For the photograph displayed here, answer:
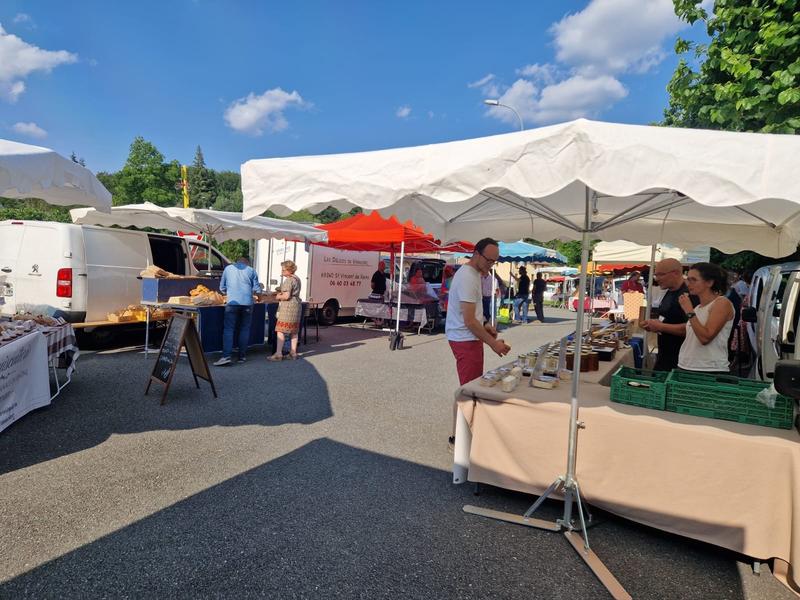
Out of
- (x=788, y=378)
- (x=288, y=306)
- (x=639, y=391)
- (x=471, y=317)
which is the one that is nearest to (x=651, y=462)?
(x=639, y=391)

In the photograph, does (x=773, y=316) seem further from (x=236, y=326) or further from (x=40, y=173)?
(x=40, y=173)

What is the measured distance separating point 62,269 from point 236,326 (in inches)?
109

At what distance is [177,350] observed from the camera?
5453 millimetres

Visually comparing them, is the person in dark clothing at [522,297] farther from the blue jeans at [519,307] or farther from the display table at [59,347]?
the display table at [59,347]

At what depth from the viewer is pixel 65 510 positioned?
3.12 metres

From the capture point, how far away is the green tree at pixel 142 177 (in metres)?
37.0

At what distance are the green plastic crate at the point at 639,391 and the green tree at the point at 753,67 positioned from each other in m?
5.54

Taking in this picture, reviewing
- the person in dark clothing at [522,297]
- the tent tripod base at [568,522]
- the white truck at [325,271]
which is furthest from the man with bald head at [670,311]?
the person in dark clothing at [522,297]

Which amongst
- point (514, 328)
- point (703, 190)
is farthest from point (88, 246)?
point (514, 328)

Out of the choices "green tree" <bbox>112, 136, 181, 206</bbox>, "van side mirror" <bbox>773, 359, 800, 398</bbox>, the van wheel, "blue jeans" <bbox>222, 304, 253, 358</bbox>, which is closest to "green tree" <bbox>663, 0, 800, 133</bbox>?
"van side mirror" <bbox>773, 359, 800, 398</bbox>

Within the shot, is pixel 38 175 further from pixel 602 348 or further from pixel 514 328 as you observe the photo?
pixel 514 328

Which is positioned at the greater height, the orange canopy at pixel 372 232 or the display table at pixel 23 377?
the orange canopy at pixel 372 232

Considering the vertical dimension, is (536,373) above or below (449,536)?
above

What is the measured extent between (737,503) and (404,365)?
6134 millimetres
